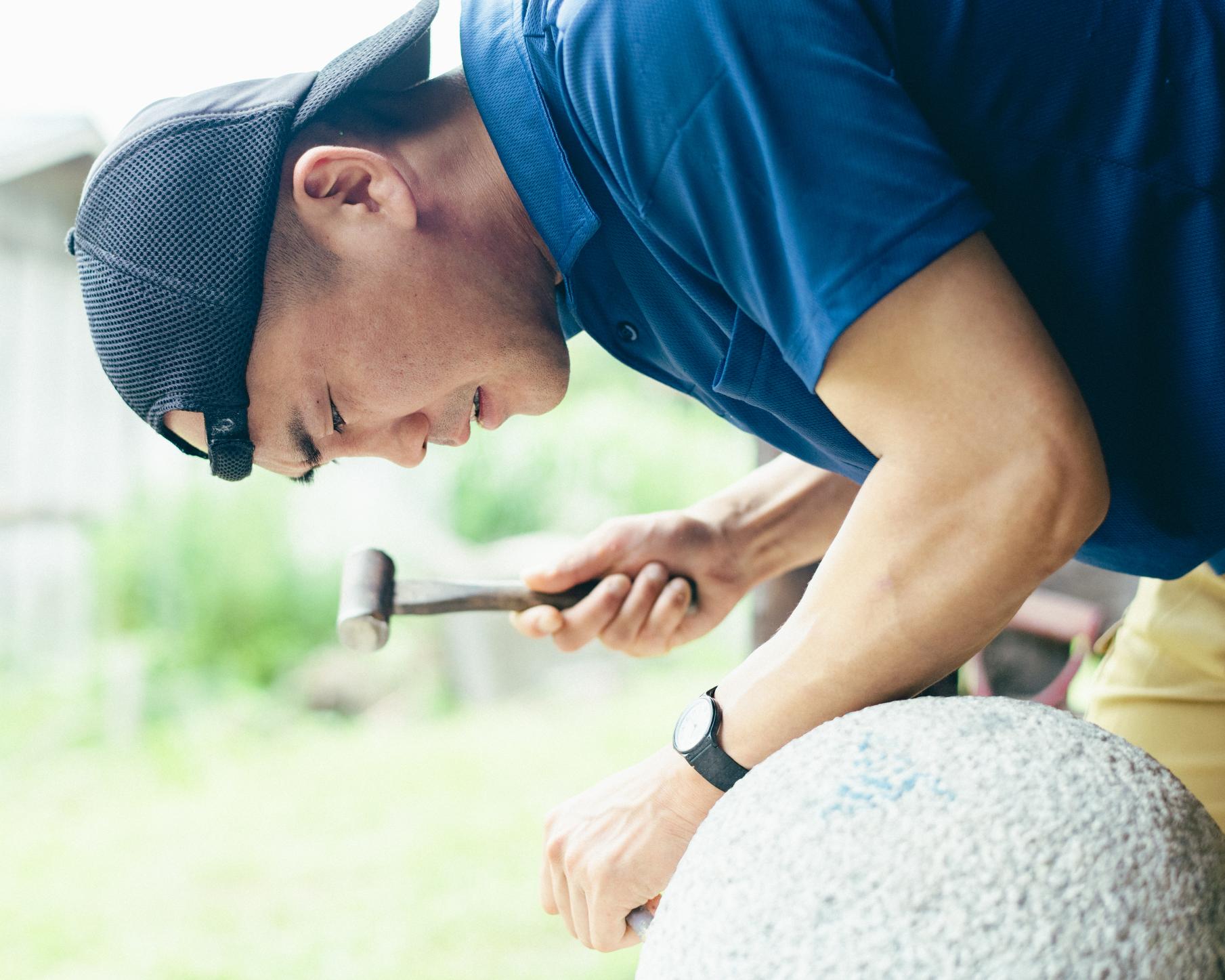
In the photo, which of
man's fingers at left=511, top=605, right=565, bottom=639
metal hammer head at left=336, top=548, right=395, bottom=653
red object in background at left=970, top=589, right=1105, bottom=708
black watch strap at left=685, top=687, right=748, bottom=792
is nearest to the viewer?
black watch strap at left=685, top=687, right=748, bottom=792

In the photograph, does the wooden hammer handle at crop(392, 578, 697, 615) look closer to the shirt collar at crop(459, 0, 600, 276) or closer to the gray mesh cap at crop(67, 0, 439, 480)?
the gray mesh cap at crop(67, 0, 439, 480)

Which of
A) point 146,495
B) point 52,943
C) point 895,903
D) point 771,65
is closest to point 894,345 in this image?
point 771,65

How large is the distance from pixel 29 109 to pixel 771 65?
3.44 metres

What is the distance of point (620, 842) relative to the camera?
3.13 ft

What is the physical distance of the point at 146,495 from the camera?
13.6 ft

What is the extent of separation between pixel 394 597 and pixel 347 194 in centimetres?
49

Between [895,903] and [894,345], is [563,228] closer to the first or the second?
[894,345]

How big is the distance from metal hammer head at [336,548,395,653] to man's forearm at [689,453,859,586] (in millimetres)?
436

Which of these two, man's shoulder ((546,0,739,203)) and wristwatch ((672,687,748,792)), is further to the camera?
wristwatch ((672,687,748,792))

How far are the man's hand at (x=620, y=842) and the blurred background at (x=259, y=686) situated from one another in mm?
1720

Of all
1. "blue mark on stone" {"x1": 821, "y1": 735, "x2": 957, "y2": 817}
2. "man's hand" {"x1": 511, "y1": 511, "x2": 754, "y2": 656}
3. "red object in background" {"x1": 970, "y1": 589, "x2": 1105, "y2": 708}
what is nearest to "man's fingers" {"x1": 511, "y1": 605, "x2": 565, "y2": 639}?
"man's hand" {"x1": 511, "y1": 511, "x2": 754, "y2": 656}

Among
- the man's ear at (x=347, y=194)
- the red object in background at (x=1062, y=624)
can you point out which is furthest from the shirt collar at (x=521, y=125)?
the red object in background at (x=1062, y=624)

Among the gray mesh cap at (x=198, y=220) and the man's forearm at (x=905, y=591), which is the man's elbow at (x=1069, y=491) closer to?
the man's forearm at (x=905, y=591)

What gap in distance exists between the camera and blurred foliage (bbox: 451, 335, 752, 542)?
15.4 ft
